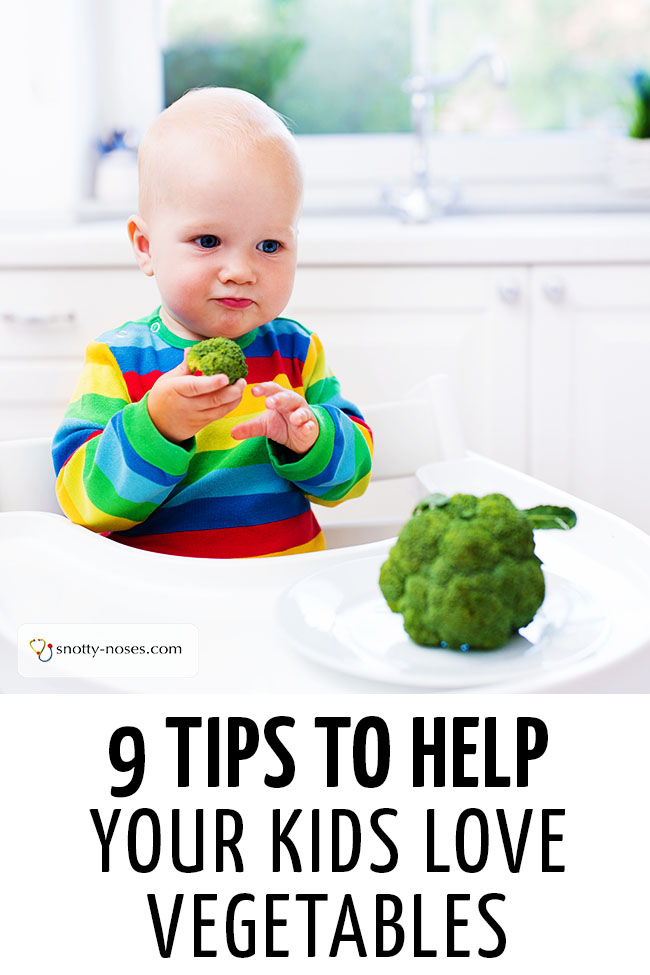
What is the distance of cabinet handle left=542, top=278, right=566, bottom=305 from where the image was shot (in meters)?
1.61

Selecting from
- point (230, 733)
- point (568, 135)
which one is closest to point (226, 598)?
point (230, 733)

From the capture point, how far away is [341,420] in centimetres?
96

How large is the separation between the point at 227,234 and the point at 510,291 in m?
0.85

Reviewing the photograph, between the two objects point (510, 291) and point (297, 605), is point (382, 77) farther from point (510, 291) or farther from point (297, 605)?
point (297, 605)

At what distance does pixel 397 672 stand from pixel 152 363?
0.53m

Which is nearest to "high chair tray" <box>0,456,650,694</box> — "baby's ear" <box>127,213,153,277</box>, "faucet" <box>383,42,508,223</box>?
"baby's ear" <box>127,213,153,277</box>

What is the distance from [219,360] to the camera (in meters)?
0.72

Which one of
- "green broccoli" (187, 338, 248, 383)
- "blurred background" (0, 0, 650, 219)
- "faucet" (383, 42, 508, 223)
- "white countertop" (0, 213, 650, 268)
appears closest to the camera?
"green broccoli" (187, 338, 248, 383)

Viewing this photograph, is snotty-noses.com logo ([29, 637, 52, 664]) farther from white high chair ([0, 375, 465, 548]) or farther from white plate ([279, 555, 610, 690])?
white high chair ([0, 375, 465, 548])

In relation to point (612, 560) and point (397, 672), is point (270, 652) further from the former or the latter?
point (612, 560)

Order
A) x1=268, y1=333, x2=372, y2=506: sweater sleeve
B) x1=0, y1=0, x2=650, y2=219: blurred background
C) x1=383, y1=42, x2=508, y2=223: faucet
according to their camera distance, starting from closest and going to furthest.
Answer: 1. x1=268, y1=333, x2=372, y2=506: sweater sleeve
2. x1=383, y1=42, x2=508, y2=223: faucet
3. x1=0, y1=0, x2=650, y2=219: blurred background

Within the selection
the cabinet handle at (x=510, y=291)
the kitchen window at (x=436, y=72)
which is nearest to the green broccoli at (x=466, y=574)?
the cabinet handle at (x=510, y=291)

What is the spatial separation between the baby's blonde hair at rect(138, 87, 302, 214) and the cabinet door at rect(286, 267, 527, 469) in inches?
29.9

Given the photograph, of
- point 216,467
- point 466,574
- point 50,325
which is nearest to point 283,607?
point 466,574
